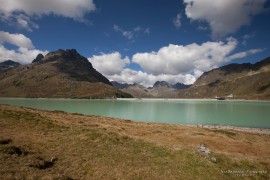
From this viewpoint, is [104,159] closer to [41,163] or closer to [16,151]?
[41,163]

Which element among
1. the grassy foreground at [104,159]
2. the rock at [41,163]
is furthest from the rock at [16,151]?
the rock at [41,163]

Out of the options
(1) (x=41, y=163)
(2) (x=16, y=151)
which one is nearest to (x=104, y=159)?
(1) (x=41, y=163)

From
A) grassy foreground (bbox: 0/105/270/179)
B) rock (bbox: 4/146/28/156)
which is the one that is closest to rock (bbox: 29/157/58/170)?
grassy foreground (bbox: 0/105/270/179)

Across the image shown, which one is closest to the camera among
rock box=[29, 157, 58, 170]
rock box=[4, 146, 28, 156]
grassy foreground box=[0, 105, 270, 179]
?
rock box=[29, 157, 58, 170]

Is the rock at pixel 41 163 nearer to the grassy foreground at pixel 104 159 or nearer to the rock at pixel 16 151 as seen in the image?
the grassy foreground at pixel 104 159

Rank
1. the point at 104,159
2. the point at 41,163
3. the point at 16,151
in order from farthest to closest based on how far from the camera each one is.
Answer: the point at 104,159
the point at 16,151
the point at 41,163

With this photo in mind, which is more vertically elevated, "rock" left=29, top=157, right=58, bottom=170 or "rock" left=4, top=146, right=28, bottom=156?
"rock" left=4, top=146, right=28, bottom=156

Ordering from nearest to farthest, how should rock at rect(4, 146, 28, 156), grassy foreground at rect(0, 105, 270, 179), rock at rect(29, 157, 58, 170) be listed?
rock at rect(29, 157, 58, 170) < grassy foreground at rect(0, 105, 270, 179) < rock at rect(4, 146, 28, 156)

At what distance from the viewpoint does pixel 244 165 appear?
26875 mm

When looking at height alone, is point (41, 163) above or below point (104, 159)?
above

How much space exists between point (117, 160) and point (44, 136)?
43.3 ft

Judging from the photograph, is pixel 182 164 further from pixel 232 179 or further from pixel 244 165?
pixel 244 165

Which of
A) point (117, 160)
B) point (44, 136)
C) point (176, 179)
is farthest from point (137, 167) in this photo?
point (44, 136)

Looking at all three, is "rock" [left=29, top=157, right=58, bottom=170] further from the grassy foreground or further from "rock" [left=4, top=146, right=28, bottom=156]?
"rock" [left=4, top=146, right=28, bottom=156]
